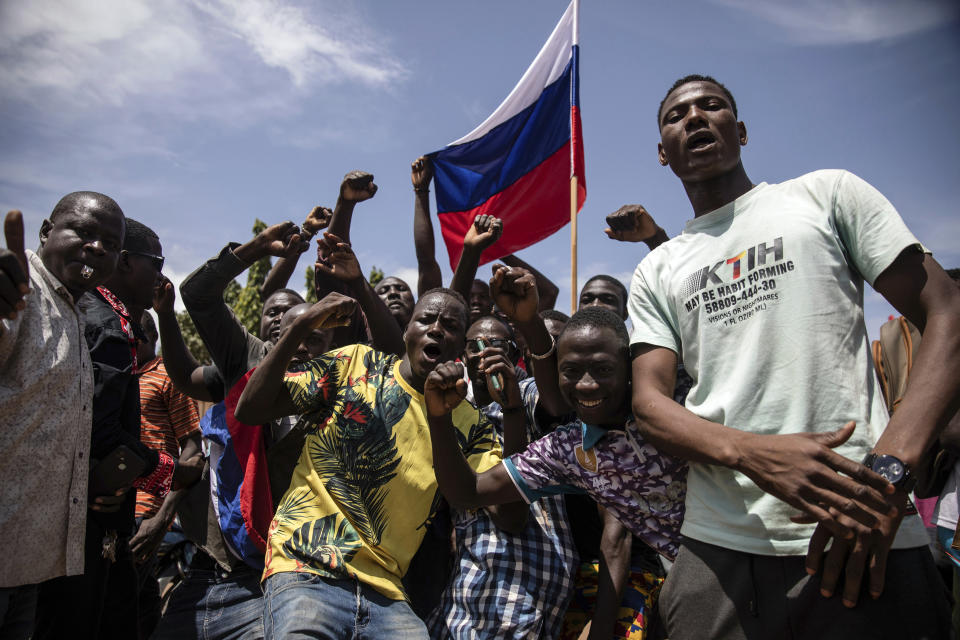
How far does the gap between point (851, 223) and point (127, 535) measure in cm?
302

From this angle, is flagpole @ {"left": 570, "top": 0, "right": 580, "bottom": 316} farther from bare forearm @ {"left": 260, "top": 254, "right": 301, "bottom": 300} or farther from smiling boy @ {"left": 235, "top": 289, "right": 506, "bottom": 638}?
bare forearm @ {"left": 260, "top": 254, "right": 301, "bottom": 300}

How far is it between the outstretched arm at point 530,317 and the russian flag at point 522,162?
117 inches

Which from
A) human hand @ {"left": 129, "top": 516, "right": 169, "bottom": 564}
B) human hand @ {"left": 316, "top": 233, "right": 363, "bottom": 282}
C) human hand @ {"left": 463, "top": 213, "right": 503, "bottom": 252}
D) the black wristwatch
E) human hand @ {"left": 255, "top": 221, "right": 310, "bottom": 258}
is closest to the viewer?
the black wristwatch

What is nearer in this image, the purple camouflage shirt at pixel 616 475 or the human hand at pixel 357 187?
the purple camouflage shirt at pixel 616 475

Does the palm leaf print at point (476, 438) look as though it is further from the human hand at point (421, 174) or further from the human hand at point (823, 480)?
the human hand at point (421, 174)

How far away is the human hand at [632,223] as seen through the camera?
13.1 feet

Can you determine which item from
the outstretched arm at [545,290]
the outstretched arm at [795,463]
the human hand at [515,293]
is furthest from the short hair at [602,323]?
the outstretched arm at [545,290]

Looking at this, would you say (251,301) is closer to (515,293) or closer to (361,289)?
(361,289)

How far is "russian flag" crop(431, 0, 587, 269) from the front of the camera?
5953 millimetres

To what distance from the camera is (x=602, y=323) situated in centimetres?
261

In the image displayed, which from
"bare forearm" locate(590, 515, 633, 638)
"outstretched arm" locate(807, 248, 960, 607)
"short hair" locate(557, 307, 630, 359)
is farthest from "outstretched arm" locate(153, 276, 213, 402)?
"outstretched arm" locate(807, 248, 960, 607)

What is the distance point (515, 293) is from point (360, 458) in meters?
1.03

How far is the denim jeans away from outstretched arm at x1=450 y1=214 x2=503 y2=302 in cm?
214

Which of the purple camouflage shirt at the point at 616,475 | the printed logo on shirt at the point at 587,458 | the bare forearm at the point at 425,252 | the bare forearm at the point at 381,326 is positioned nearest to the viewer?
the purple camouflage shirt at the point at 616,475
